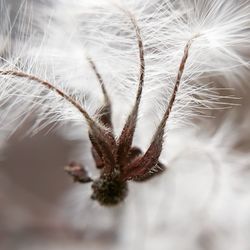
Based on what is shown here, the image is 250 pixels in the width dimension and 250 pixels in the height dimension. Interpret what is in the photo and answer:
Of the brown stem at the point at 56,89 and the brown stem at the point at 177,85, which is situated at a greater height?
the brown stem at the point at 177,85

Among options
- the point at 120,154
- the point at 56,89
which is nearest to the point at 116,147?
the point at 120,154

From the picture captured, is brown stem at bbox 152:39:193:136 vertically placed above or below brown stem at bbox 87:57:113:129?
above

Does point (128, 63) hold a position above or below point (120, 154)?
above

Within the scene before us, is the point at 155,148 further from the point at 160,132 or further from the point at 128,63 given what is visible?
the point at 128,63

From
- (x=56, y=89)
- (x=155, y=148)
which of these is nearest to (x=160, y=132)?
(x=155, y=148)

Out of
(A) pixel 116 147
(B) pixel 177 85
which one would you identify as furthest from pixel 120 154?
(B) pixel 177 85

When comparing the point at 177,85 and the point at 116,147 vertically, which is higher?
the point at 177,85

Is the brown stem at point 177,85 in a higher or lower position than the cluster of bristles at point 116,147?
higher

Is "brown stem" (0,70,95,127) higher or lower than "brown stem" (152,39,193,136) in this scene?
lower

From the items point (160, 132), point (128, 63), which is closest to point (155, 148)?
→ point (160, 132)

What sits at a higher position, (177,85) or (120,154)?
(177,85)

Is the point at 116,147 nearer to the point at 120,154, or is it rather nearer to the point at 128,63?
the point at 120,154
